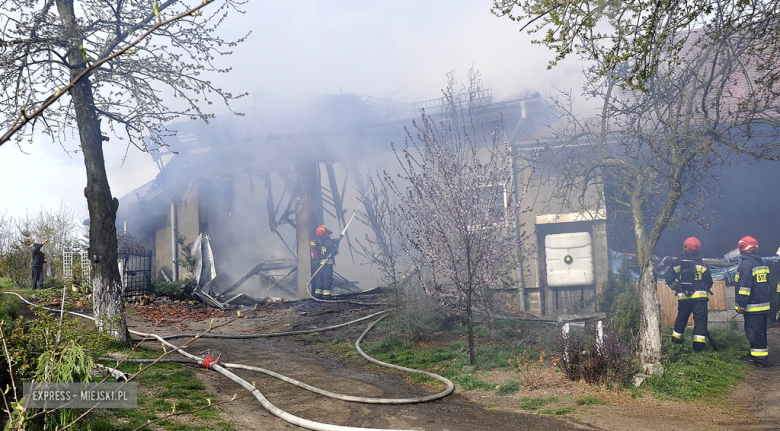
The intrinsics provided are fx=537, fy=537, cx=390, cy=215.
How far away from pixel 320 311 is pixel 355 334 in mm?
2688

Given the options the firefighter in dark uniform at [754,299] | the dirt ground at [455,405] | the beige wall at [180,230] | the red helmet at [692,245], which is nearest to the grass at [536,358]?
the dirt ground at [455,405]

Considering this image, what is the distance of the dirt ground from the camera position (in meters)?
5.34

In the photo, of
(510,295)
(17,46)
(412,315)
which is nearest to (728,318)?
(510,295)

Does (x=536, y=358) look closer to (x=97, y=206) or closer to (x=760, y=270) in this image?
(x=760, y=270)

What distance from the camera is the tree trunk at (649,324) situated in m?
6.83

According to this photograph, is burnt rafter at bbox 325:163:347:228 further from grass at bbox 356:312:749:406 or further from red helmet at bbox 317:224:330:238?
grass at bbox 356:312:749:406

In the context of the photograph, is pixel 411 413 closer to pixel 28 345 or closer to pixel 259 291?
pixel 28 345

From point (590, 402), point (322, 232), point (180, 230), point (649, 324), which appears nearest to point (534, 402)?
point (590, 402)

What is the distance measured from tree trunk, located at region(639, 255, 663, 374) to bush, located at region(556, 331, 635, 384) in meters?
0.21

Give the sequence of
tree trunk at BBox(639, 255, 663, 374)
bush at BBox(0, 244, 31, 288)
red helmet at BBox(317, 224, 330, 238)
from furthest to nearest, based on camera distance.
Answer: bush at BBox(0, 244, 31, 288) < red helmet at BBox(317, 224, 330, 238) < tree trunk at BBox(639, 255, 663, 374)

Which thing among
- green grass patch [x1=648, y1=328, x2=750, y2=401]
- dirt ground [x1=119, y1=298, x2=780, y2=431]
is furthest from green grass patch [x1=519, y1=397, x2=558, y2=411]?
green grass patch [x1=648, y1=328, x2=750, y2=401]

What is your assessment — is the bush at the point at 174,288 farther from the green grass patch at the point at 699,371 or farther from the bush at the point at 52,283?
the green grass patch at the point at 699,371

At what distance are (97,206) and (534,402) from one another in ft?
21.9

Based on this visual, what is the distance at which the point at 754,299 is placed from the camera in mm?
7730
